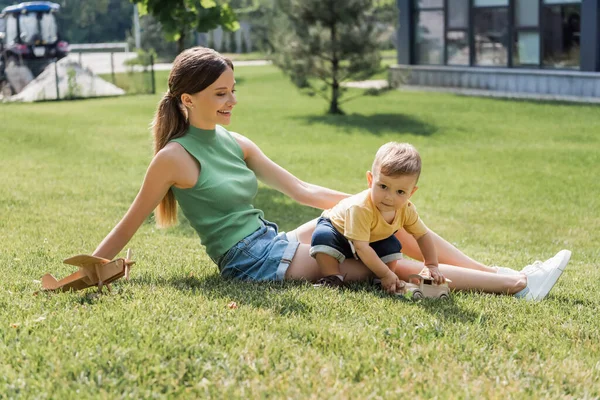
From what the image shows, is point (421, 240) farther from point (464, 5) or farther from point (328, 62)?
point (464, 5)

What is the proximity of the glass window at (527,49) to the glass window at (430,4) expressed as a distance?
8.44 ft

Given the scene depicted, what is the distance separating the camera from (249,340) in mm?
3232

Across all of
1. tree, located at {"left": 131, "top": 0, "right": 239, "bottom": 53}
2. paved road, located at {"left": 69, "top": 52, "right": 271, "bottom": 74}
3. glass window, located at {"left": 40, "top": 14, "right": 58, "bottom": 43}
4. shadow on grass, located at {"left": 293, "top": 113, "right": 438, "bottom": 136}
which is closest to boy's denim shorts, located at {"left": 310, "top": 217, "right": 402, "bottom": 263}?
tree, located at {"left": 131, "top": 0, "right": 239, "bottom": 53}

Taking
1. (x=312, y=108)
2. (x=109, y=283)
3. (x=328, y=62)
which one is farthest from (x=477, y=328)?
(x=312, y=108)

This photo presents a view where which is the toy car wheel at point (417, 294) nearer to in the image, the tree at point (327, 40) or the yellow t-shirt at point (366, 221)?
the yellow t-shirt at point (366, 221)

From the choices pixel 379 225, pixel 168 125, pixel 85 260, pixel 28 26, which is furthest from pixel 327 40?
pixel 28 26

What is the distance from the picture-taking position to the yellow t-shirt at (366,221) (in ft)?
13.5

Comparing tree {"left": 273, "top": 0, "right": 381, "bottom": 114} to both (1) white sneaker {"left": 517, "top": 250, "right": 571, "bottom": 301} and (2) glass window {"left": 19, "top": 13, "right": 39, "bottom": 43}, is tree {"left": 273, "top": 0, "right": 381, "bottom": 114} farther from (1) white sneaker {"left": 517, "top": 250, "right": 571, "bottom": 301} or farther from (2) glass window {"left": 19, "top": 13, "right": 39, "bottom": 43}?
(2) glass window {"left": 19, "top": 13, "right": 39, "bottom": 43}

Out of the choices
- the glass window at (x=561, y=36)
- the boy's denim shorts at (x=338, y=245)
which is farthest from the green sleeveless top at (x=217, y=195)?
the glass window at (x=561, y=36)

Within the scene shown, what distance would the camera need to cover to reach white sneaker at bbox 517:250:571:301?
4355 mm

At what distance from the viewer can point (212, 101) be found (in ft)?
13.9

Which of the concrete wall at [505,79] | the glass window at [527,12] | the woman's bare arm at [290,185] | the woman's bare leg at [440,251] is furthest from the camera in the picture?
the glass window at [527,12]

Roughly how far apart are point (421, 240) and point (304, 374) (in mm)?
1585

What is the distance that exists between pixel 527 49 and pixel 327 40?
18.6 feet
